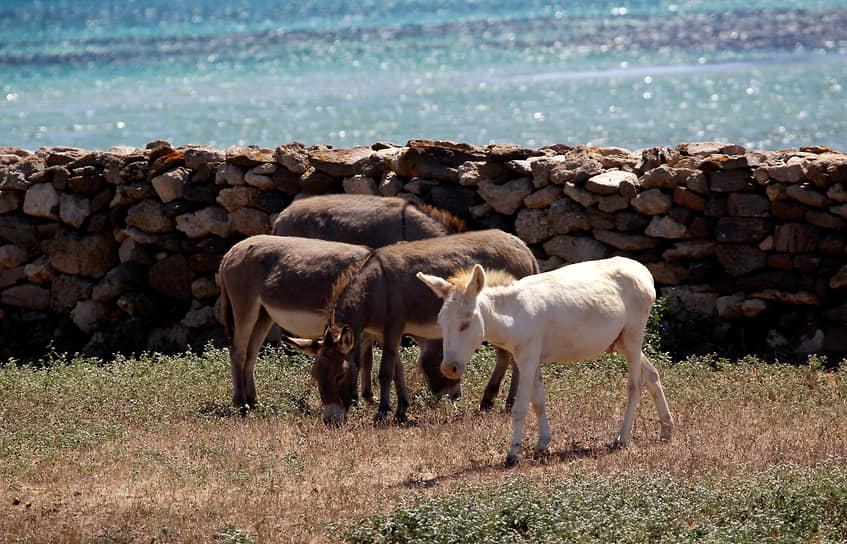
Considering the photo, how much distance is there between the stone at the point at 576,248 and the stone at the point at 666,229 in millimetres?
554

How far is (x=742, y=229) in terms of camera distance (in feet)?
34.4

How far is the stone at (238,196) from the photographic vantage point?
482 inches

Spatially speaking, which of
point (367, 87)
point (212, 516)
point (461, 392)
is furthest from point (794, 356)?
point (367, 87)

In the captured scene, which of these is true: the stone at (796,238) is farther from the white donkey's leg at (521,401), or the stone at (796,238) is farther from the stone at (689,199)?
the white donkey's leg at (521,401)

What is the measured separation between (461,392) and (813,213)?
3887 millimetres

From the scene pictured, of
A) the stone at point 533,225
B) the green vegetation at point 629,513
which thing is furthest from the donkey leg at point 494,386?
the stone at point 533,225

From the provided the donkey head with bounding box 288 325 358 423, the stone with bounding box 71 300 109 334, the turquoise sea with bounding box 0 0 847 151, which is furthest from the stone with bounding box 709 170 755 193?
the turquoise sea with bounding box 0 0 847 151

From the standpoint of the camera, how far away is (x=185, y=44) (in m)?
52.1

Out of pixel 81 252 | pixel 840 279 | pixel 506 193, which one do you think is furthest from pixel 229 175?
pixel 840 279

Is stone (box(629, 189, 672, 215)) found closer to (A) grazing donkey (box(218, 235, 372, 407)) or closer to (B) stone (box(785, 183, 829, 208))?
(B) stone (box(785, 183, 829, 208))

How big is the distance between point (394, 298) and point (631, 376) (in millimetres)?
2166

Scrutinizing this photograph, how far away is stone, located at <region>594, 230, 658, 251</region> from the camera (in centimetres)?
1094

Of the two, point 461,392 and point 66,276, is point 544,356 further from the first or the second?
point 66,276

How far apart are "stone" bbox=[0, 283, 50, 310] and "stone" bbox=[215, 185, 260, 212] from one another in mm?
2701
